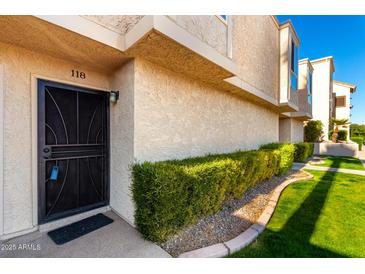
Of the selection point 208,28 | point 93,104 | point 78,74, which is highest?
point 208,28

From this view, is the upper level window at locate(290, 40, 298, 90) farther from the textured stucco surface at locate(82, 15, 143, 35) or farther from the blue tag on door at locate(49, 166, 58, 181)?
the blue tag on door at locate(49, 166, 58, 181)

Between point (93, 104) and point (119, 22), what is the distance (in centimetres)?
183

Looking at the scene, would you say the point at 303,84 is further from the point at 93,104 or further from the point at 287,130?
the point at 93,104

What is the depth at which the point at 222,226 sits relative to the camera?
3.29 metres

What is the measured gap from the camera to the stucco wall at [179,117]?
329cm

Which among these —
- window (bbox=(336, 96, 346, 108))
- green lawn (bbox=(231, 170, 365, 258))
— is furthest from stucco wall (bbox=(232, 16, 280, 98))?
window (bbox=(336, 96, 346, 108))

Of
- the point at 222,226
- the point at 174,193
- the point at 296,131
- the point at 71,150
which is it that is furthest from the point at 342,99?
the point at 71,150

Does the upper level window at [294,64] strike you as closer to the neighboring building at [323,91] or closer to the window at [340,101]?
the neighboring building at [323,91]

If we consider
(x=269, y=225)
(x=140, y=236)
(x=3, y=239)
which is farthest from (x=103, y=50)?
(x=269, y=225)

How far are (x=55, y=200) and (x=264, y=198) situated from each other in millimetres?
5178

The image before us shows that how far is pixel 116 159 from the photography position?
372 centimetres

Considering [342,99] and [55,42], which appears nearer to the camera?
[55,42]
